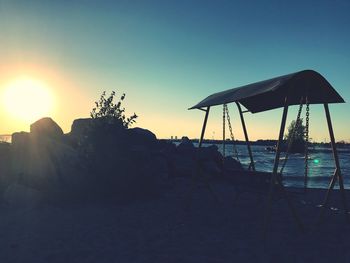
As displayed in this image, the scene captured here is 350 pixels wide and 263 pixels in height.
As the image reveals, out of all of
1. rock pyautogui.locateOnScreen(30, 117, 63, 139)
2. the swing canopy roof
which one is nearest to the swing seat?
the swing canopy roof

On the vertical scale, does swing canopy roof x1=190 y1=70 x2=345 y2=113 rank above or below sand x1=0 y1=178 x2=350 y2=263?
above

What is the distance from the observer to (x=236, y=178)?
36.8 ft

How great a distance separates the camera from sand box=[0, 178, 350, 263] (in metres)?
7.44

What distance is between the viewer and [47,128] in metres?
22.8

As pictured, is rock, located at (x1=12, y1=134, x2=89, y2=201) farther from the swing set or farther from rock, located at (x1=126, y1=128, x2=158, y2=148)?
Result: rock, located at (x1=126, y1=128, x2=158, y2=148)

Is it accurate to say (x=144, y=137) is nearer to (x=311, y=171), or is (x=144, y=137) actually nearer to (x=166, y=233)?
(x=166, y=233)

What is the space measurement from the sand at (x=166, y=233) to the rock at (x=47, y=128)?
10.8m

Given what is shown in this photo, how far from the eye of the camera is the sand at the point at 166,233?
744cm

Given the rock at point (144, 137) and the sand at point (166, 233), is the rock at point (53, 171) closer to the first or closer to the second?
the sand at point (166, 233)

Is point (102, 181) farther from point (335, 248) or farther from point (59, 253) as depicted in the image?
point (335, 248)

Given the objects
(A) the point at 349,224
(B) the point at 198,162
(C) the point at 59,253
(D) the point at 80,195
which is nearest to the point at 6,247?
(C) the point at 59,253

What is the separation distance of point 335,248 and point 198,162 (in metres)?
5.14

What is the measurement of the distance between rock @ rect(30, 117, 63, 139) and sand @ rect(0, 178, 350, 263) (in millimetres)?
10782

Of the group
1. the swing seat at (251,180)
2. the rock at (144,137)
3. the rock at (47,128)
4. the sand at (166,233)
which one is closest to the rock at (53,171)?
the sand at (166,233)
